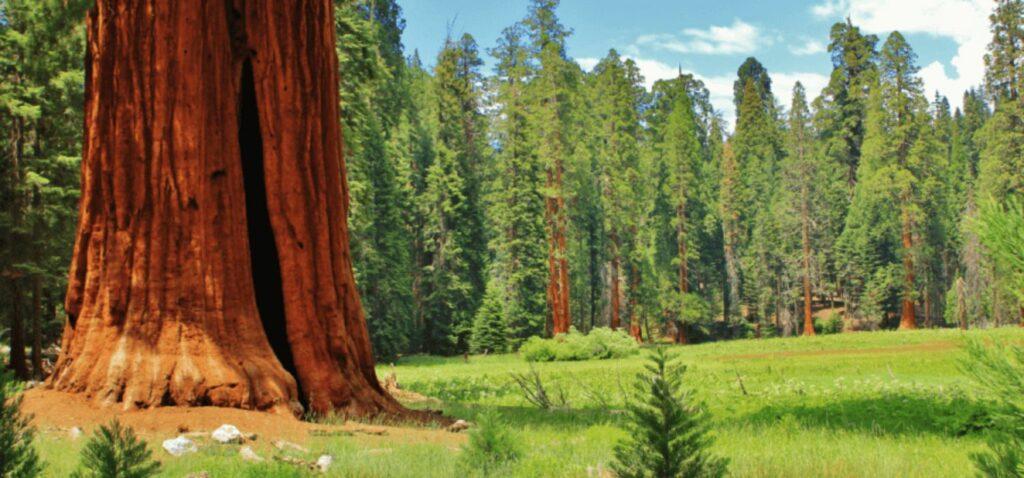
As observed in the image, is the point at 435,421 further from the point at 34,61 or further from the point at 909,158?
the point at 909,158

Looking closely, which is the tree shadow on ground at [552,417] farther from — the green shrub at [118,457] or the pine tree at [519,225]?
the pine tree at [519,225]

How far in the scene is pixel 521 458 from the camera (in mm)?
5762

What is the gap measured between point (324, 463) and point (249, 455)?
0.71 meters

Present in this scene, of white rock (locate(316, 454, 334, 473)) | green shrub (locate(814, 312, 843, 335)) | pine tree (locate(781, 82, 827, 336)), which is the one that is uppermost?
pine tree (locate(781, 82, 827, 336))

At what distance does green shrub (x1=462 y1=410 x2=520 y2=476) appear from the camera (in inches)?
213

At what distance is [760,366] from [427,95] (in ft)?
134

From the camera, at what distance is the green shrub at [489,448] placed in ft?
17.7

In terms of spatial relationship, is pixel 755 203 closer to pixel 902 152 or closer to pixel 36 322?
pixel 902 152

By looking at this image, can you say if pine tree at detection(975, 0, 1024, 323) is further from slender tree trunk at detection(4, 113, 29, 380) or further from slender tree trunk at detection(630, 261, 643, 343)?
slender tree trunk at detection(4, 113, 29, 380)

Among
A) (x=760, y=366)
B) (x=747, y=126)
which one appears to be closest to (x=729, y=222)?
(x=747, y=126)

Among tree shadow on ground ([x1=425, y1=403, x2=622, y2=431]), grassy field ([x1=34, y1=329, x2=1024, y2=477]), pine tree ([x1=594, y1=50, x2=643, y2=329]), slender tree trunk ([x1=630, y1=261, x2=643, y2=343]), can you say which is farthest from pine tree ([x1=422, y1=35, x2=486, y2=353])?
tree shadow on ground ([x1=425, y1=403, x2=622, y2=431])

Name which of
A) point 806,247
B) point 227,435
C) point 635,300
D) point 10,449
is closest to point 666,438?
point 10,449

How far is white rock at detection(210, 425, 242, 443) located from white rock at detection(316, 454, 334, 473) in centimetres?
120

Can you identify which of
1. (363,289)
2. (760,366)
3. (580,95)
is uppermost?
(580,95)
